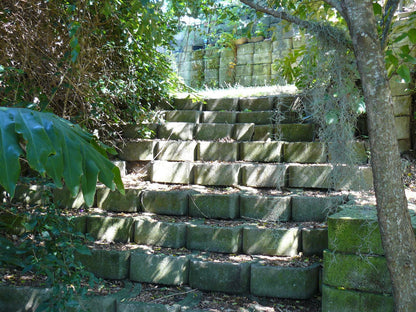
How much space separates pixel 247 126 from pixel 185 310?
99.6 inches

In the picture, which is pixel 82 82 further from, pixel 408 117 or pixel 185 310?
pixel 408 117

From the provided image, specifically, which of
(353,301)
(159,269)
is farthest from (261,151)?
(353,301)

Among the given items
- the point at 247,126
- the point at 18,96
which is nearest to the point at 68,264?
the point at 18,96

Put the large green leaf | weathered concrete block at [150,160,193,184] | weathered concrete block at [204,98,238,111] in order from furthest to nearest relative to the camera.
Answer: weathered concrete block at [204,98,238,111], weathered concrete block at [150,160,193,184], the large green leaf

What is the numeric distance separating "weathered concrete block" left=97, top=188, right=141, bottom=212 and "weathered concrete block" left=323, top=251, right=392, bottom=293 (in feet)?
6.20

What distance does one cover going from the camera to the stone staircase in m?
2.88

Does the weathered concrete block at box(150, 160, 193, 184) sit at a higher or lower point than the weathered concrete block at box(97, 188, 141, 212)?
higher

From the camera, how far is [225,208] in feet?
11.5

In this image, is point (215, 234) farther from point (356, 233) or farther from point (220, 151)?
point (220, 151)

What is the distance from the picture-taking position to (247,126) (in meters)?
4.61

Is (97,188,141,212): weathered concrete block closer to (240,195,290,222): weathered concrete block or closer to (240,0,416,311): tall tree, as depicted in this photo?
(240,195,290,222): weathered concrete block

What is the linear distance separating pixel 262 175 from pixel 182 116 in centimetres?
163

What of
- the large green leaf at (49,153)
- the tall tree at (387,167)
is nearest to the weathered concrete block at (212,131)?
the tall tree at (387,167)

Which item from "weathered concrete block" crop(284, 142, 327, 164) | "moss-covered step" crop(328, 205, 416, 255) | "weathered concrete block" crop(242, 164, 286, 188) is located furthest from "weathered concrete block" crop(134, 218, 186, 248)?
"weathered concrete block" crop(284, 142, 327, 164)
